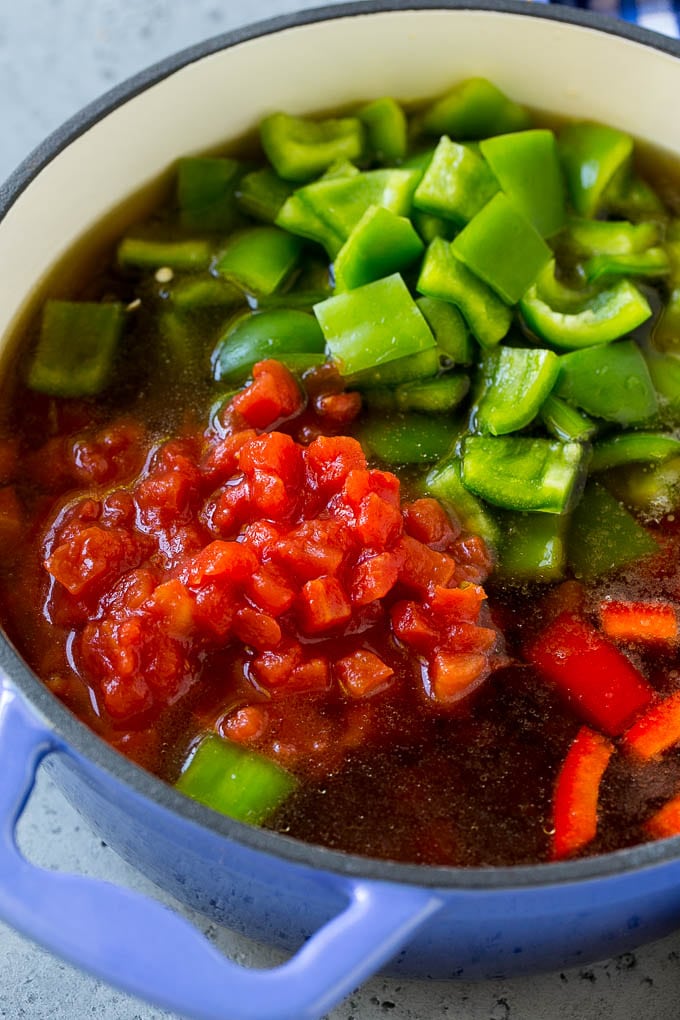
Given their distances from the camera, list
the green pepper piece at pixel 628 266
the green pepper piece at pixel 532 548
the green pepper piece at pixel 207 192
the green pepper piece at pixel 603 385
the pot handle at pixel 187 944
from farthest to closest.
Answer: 1. the green pepper piece at pixel 207 192
2. the green pepper piece at pixel 628 266
3. the green pepper piece at pixel 603 385
4. the green pepper piece at pixel 532 548
5. the pot handle at pixel 187 944

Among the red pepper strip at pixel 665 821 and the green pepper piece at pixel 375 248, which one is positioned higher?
the green pepper piece at pixel 375 248

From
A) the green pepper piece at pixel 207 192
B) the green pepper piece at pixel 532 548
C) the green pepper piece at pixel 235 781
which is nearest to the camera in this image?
the green pepper piece at pixel 235 781

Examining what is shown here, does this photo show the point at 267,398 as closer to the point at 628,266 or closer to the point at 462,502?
the point at 462,502

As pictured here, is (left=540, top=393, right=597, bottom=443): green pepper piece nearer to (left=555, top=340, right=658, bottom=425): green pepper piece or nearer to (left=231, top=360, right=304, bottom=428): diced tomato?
(left=555, top=340, right=658, bottom=425): green pepper piece

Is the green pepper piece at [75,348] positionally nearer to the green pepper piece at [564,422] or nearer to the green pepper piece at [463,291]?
the green pepper piece at [463,291]

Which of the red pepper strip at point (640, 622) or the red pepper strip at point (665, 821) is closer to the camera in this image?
the red pepper strip at point (665, 821)

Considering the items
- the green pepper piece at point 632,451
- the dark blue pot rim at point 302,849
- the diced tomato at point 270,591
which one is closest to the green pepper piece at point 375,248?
the green pepper piece at point 632,451

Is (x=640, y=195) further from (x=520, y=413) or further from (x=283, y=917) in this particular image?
(x=283, y=917)
